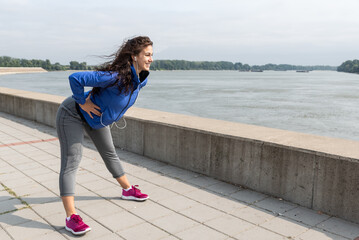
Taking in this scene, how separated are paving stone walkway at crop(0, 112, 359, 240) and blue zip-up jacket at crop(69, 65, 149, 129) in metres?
0.97

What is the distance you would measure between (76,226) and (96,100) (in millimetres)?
1085

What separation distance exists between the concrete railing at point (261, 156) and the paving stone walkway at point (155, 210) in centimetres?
13

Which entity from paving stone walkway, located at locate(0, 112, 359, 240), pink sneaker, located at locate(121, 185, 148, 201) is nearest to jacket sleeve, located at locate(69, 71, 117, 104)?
paving stone walkway, located at locate(0, 112, 359, 240)

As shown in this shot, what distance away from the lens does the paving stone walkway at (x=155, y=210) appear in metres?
3.09

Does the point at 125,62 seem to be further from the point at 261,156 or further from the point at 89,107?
the point at 261,156

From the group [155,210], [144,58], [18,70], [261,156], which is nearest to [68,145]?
[144,58]

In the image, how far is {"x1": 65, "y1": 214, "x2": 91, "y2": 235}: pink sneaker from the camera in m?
2.96

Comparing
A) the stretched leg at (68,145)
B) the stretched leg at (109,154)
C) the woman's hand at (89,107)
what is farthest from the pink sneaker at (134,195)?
the woman's hand at (89,107)

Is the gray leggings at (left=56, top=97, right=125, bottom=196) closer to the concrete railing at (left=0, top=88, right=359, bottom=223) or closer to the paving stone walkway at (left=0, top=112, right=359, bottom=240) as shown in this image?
the paving stone walkway at (left=0, top=112, right=359, bottom=240)

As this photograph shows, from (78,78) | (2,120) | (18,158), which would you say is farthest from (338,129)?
(78,78)

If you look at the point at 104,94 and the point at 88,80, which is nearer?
the point at 88,80

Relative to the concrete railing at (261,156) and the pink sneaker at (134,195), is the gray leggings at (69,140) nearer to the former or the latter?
the pink sneaker at (134,195)

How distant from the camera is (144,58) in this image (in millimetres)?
3006

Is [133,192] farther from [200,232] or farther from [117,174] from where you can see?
[200,232]
